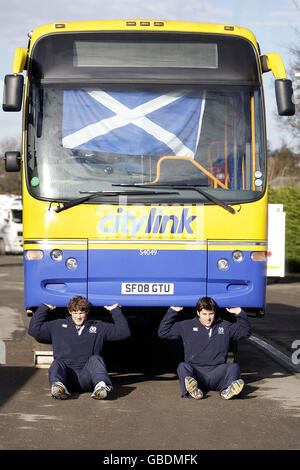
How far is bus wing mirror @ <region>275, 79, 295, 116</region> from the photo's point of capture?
9.39 meters

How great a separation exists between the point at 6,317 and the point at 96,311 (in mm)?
6913

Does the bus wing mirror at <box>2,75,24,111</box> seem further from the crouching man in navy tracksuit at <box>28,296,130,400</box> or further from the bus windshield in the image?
the crouching man in navy tracksuit at <box>28,296,130,400</box>

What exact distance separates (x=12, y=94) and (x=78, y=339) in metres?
2.48

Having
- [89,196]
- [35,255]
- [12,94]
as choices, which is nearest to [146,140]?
[89,196]

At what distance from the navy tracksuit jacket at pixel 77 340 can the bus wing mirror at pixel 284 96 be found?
2610mm

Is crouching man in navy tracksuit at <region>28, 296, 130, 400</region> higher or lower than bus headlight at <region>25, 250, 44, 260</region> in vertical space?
lower

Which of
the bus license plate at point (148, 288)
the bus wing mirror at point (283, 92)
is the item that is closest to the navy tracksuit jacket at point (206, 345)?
the bus license plate at point (148, 288)

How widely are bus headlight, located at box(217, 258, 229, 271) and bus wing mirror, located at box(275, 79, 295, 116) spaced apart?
1606 millimetres

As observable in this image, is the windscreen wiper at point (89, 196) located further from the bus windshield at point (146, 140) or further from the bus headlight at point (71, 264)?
the bus headlight at point (71, 264)

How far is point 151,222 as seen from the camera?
30.8 ft

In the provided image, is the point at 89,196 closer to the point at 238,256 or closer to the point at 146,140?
the point at 146,140

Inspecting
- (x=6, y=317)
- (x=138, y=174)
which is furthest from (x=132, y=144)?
(x=6, y=317)

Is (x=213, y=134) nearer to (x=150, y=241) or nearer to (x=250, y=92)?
(x=250, y=92)

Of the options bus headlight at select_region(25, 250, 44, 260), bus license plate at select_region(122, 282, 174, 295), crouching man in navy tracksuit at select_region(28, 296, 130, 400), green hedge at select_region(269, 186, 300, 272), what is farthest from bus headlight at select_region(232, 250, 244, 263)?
green hedge at select_region(269, 186, 300, 272)
